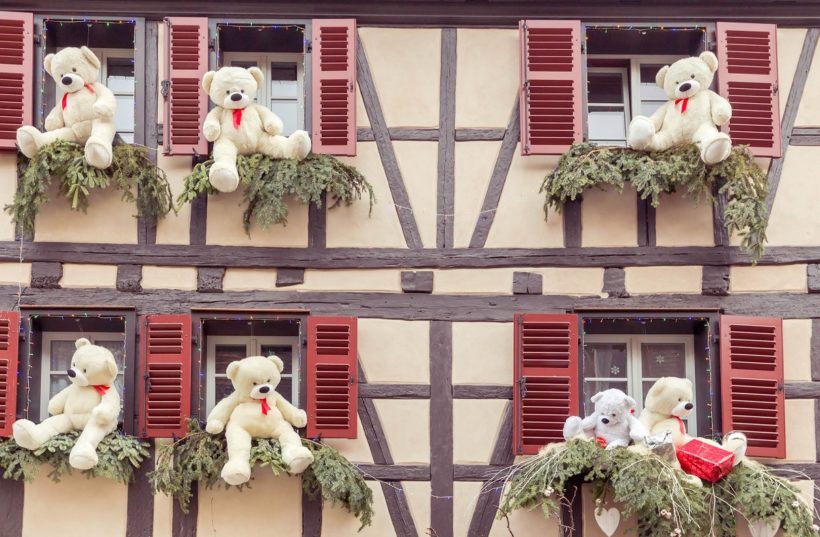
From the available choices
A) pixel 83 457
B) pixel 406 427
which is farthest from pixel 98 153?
pixel 406 427

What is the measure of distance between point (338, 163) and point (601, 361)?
90.1 inches

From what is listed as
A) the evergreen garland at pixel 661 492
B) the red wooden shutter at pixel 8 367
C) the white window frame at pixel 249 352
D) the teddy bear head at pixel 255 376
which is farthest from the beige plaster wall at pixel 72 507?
the evergreen garland at pixel 661 492

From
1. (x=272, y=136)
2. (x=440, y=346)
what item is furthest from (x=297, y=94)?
(x=440, y=346)

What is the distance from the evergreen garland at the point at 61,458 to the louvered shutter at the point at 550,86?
11.1ft

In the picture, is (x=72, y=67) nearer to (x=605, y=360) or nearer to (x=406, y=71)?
(x=406, y=71)

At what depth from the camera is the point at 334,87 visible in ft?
32.4

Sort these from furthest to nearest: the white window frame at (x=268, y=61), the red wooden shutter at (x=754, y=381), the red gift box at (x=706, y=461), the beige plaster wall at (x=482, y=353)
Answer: the white window frame at (x=268, y=61) < the beige plaster wall at (x=482, y=353) < the red wooden shutter at (x=754, y=381) < the red gift box at (x=706, y=461)

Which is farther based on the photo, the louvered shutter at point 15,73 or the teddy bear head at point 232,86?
the louvered shutter at point 15,73

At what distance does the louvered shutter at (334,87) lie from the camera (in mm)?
9812

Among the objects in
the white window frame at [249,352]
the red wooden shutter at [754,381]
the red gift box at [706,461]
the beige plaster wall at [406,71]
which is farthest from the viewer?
the beige plaster wall at [406,71]

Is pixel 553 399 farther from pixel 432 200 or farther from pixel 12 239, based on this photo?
pixel 12 239

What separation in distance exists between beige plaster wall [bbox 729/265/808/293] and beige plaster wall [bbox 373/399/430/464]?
2270mm

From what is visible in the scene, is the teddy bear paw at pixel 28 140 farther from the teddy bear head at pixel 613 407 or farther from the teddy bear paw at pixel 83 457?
the teddy bear head at pixel 613 407

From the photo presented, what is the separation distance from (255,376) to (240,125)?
67.6 inches
